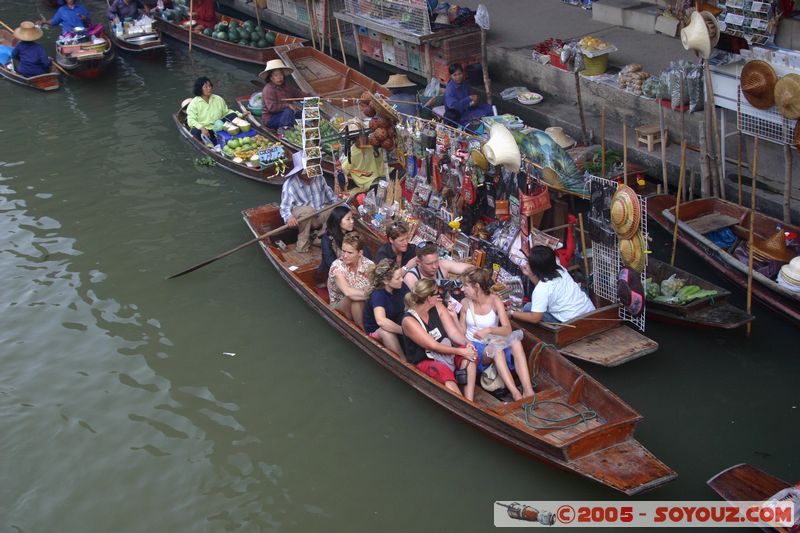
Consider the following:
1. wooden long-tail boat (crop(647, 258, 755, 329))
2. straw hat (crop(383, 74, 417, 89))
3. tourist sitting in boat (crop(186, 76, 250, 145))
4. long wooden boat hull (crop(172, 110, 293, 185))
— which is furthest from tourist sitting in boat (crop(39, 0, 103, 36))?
wooden long-tail boat (crop(647, 258, 755, 329))

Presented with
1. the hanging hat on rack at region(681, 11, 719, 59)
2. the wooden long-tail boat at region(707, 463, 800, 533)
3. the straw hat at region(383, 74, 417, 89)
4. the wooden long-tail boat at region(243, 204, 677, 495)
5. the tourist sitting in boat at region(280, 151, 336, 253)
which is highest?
the hanging hat on rack at region(681, 11, 719, 59)

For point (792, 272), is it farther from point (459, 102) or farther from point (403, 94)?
point (403, 94)

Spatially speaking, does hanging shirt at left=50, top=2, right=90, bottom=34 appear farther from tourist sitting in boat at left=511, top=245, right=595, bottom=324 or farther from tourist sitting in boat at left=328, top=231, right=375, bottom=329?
tourist sitting in boat at left=511, top=245, right=595, bottom=324

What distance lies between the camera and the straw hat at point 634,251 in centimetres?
746

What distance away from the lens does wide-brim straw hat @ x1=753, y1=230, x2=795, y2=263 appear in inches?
336

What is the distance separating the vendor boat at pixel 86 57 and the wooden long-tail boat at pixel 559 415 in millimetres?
10621

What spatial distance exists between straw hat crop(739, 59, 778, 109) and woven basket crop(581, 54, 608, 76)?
4070 millimetres

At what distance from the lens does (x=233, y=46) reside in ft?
57.8

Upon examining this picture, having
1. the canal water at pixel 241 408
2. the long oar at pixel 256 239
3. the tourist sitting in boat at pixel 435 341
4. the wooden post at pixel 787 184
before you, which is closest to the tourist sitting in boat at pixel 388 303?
the tourist sitting in boat at pixel 435 341

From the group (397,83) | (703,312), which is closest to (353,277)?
(703,312)

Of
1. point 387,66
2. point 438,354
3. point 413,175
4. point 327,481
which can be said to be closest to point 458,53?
point 387,66

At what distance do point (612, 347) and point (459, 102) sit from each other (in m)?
5.06

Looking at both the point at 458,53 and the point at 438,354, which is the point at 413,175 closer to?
the point at 438,354

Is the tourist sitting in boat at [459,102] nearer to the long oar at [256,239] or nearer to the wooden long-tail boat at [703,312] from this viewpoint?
the long oar at [256,239]
